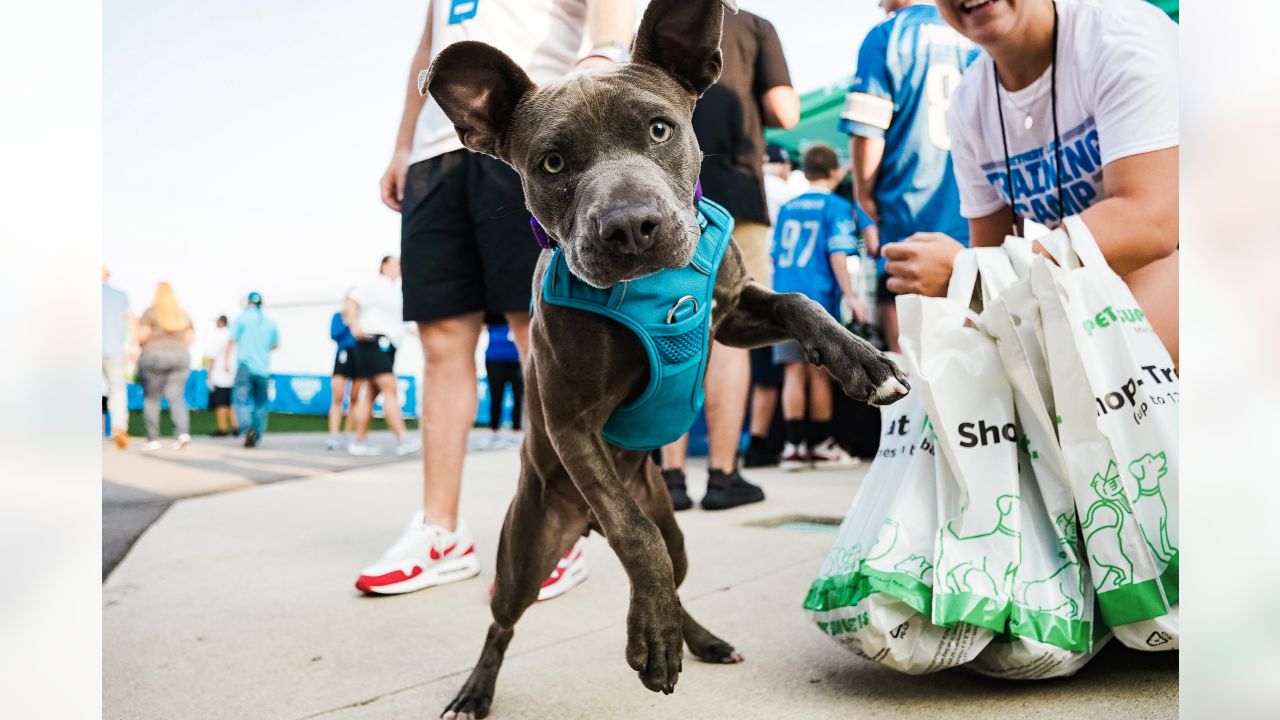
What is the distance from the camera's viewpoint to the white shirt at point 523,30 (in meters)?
2.49

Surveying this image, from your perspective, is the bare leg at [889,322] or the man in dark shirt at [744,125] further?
the bare leg at [889,322]

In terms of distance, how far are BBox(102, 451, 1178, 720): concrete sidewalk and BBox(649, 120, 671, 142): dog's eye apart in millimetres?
1010

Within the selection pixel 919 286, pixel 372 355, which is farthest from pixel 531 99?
pixel 372 355

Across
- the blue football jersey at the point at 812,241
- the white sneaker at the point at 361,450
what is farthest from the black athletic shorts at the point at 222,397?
the blue football jersey at the point at 812,241

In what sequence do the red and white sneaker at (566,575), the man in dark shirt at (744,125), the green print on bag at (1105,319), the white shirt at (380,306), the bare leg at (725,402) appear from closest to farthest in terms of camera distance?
the green print on bag at (1105,319) → the red and white sneaker at (566,575) → the man in dark shirt at (744,125) → the bare leg at (725,402) → the white shirt at (380,306)

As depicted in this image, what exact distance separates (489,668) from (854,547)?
2.43 ft

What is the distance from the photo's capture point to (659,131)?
153 cm

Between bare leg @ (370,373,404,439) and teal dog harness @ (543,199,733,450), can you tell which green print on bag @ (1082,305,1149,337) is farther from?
bare leg @ (370,373,404,439)

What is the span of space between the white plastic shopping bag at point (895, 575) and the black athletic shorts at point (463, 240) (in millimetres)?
1107

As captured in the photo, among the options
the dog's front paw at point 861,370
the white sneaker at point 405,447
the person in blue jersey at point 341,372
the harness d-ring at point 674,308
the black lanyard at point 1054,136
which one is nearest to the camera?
the dog's front paw at point 861,370

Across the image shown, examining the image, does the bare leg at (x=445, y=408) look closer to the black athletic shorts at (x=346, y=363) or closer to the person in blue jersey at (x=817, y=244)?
the person in blue jersey at (x=817, y=244)

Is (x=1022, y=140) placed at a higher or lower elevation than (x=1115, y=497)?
higher
